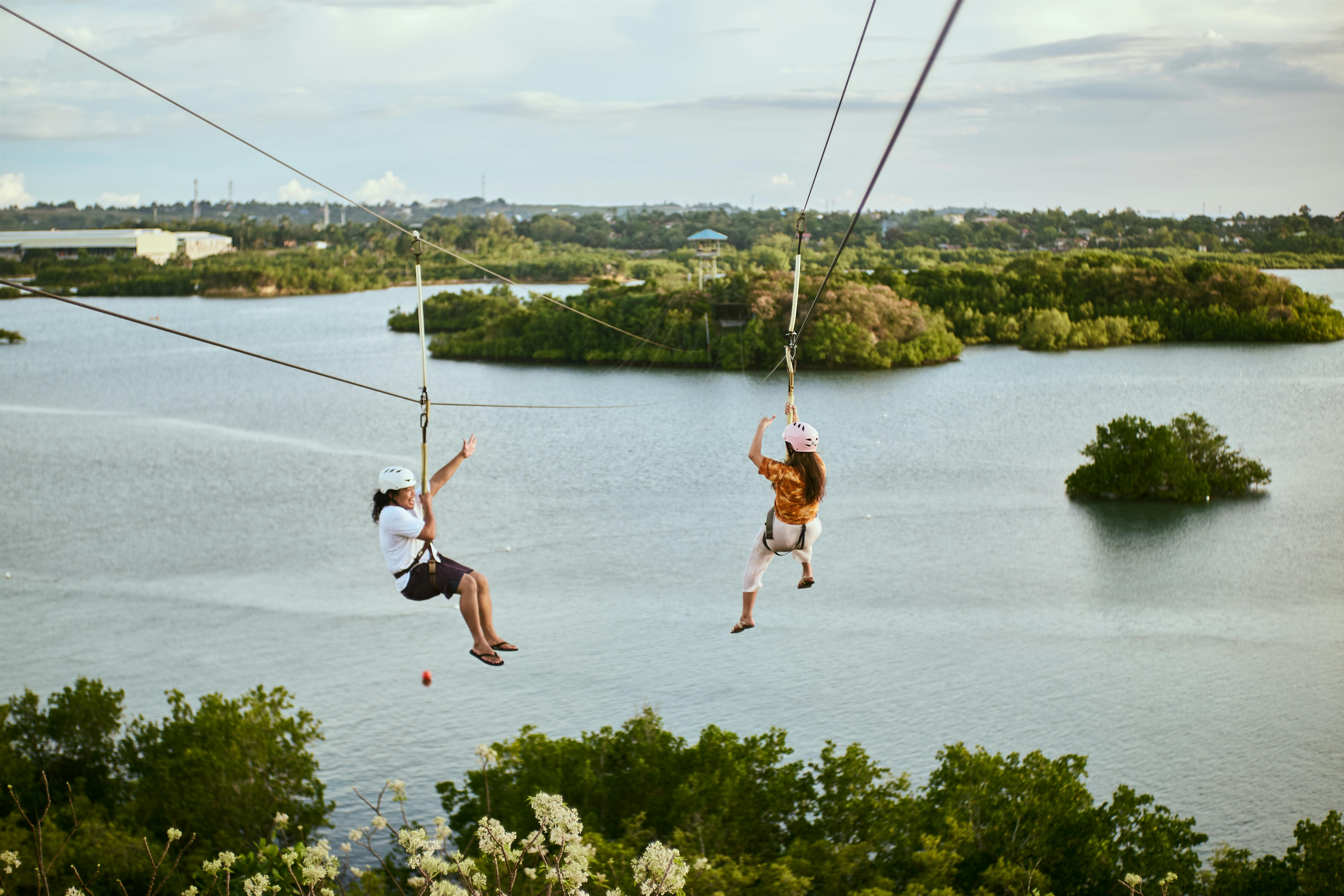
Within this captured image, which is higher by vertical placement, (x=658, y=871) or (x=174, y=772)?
(x=658, y=871)

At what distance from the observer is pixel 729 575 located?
138ft

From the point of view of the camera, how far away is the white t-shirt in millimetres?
8570

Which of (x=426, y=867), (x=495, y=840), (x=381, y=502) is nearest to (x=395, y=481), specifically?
(x=381, y=502)

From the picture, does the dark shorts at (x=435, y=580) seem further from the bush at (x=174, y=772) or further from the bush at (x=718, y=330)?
the bush at (x=718, y=330)

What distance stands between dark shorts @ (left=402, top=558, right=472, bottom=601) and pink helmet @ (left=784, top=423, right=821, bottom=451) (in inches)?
106

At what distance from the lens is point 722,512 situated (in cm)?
4969

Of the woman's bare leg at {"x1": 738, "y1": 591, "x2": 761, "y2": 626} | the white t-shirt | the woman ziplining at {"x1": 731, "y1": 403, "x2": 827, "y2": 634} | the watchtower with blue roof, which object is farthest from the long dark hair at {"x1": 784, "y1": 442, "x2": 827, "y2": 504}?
the watchtower with blue roof

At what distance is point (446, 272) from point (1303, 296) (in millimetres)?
87846

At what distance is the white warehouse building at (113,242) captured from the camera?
8875cm

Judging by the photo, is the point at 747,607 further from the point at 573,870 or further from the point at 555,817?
the point at 573,870

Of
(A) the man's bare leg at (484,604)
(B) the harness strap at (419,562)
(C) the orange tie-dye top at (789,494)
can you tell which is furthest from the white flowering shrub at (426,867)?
(C) the orange tie-dye top at (789,494)

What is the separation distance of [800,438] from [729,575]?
3324cm

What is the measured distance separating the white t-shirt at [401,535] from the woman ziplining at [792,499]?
8.49 ft

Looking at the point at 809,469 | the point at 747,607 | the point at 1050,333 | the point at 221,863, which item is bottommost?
the point at 221,863
